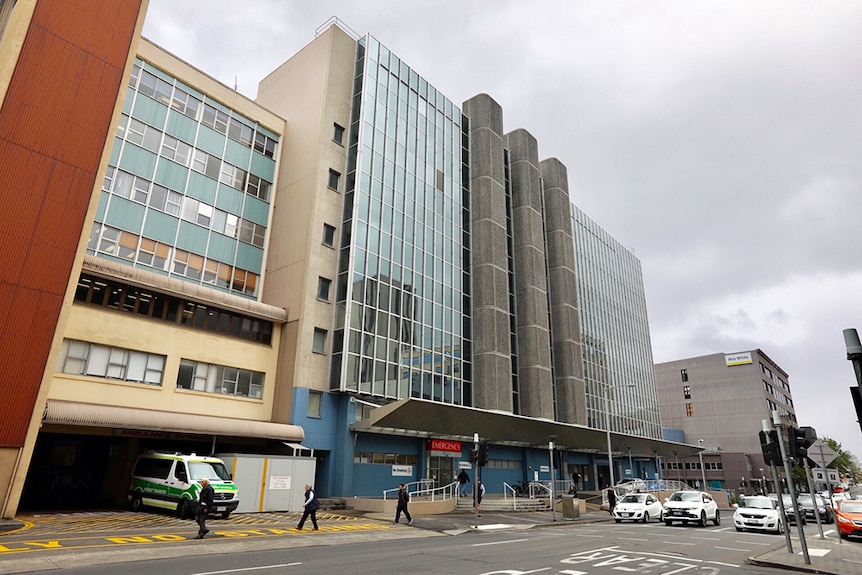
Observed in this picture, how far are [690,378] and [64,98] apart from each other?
10647 centimetres

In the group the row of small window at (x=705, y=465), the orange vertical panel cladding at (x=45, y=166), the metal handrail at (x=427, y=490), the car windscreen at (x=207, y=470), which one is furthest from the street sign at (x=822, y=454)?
the orange vertical panel cladding at (x=45, y=166)

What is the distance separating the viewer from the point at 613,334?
2554 inches

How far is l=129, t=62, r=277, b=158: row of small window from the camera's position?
29078mm

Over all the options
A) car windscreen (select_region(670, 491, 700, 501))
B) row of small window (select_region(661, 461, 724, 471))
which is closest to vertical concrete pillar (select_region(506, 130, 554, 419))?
car windscreen (select_region(670, 491, 700, 501))

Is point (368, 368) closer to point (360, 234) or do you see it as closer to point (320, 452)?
point (320, 452)

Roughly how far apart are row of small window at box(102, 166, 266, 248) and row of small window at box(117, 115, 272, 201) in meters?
2.00

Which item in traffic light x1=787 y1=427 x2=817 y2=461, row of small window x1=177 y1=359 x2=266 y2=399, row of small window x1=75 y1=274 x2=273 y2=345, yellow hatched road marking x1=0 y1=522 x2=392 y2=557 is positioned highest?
row of small window x1=75 y1=274 x2=273 y2=345

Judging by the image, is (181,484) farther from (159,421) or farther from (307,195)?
(307,195)

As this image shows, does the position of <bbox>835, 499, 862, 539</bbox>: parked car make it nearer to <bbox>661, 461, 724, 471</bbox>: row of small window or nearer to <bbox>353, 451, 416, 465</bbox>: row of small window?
<bbox>353, 451, 416, 465</bbox>: row of small window

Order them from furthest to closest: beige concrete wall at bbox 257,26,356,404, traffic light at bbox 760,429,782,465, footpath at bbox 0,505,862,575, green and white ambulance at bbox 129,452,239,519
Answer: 1. beige concrete wall at bbox 257,26,356,404
2. green and white ambulance at bbox 129,452,239,519
3. traffic light at bbox 760,429,782,465
4. footpath at bbox 0,505,862,575

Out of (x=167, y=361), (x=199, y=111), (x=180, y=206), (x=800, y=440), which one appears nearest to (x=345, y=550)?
(x=800, y=440)

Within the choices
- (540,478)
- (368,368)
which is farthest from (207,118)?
(540,478)

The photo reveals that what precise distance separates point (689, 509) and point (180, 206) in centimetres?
3165

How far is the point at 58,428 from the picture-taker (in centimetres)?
2245
